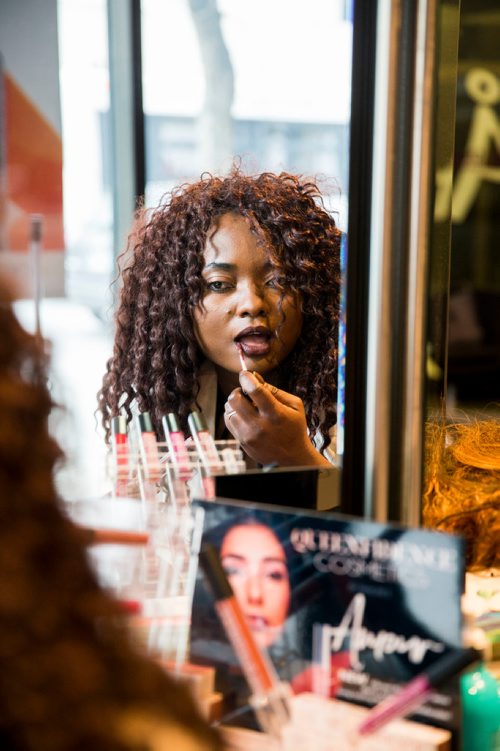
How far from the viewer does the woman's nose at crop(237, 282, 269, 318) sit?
4.57ft

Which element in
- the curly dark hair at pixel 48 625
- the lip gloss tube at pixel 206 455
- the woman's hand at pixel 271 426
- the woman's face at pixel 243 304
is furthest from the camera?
the woman's face at pixel 243 304

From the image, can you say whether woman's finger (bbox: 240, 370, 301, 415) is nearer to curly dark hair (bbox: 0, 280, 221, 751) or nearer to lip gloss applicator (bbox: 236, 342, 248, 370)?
lip gloss applicator (bbox: 236, 342, 248, 370)

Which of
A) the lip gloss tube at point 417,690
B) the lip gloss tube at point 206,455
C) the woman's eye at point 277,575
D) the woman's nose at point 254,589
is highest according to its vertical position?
the lip gloss tube at point 206,455

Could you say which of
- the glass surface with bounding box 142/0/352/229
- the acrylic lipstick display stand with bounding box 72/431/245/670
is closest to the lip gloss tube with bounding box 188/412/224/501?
the acrylic lipstick display stand with bounding box 72/431/245/670

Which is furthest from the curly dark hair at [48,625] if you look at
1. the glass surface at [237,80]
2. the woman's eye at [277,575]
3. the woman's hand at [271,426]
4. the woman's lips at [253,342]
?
the glass surface at [237,80]

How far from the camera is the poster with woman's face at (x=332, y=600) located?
2.40 feet

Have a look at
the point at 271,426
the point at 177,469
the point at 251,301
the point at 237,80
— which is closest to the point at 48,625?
the point at 177,469

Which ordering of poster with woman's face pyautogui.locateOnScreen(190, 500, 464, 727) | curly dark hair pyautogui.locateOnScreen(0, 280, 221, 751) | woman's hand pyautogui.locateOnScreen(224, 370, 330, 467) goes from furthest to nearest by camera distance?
woman's hand pyautogui.locateOnScreen(224, 370, 330, 467) < poster with woman's face pyautogui.locateOnScreen(190, 500, 464, 727) < curly dark hair pyautogui.locateOnScreen(0, 280, 221, 751)

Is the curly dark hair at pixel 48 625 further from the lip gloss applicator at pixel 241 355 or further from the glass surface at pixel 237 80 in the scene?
the glass surface at pixel 237 80

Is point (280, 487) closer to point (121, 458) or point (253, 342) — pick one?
point (121, 458)

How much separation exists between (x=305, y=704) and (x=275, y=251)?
2.63 feet

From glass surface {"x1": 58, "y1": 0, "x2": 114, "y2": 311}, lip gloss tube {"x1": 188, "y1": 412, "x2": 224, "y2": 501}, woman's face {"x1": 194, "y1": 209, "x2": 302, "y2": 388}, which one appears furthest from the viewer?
glass surface {"x1": 58, "y1": 0, "x2": 114, "y2": 311}

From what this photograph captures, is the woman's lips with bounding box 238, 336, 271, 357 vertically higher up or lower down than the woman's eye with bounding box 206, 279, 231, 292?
lower down

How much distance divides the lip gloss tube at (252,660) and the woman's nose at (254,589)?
14 millimetres
